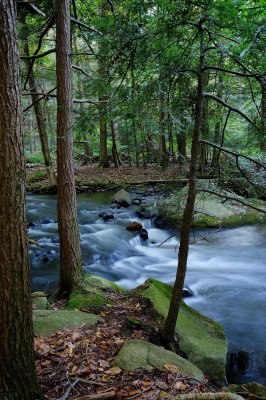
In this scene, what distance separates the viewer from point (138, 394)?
326 centimetres

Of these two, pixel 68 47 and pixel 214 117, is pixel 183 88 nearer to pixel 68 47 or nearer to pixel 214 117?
pixel 214 117

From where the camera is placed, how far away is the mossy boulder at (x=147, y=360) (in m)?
3.73

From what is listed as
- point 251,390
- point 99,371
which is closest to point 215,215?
point 251,390

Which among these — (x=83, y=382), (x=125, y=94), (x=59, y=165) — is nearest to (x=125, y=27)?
(x=125, y=94)

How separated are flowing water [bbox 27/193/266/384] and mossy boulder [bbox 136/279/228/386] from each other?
0.78 metres

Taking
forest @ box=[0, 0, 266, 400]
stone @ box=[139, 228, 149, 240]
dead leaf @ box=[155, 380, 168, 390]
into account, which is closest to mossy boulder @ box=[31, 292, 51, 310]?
forest @ box=[0, 0, 266, 400]

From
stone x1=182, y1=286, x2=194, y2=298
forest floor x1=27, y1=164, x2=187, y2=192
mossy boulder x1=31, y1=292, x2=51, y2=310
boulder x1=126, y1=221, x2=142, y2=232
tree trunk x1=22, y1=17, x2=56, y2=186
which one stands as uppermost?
tree trunk x1=22, y1=17, x2=56, y2=186

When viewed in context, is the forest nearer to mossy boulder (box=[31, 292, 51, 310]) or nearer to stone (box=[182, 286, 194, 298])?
mossy boulder (box=[31, 292, 51, 310])

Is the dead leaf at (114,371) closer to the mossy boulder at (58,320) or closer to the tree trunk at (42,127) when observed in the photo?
the mossy boulder at (58,320)

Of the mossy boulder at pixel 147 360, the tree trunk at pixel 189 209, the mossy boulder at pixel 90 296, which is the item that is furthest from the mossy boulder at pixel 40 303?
the tree trunk at pixel 189 209

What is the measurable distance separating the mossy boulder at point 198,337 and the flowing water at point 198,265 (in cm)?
78

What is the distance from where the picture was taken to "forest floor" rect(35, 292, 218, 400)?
328 cm

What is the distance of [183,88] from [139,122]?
2.54 feet

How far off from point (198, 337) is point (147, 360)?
1391 mm
